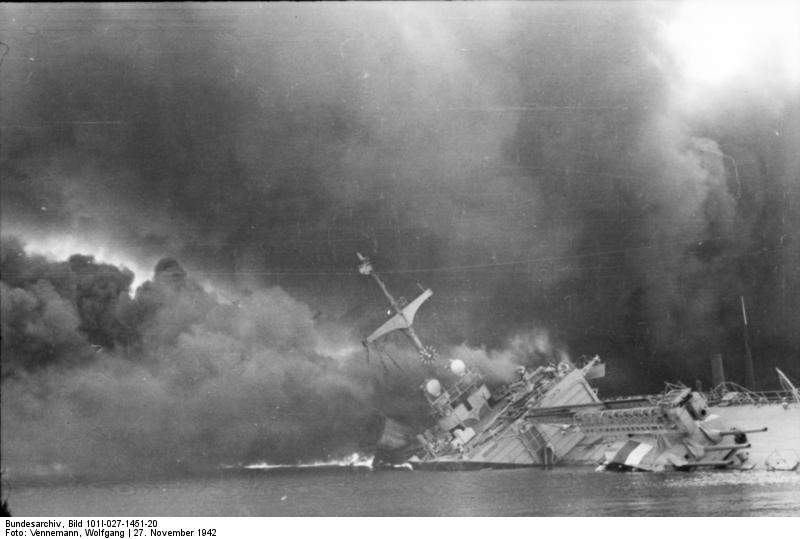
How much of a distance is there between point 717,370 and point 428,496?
145 inches

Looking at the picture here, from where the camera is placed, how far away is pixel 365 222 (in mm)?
7070

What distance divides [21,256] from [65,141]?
50.7 inches

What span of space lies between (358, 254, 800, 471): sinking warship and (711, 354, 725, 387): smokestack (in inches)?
2.9

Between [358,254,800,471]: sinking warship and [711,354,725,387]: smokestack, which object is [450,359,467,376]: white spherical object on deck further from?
[711,354,725,387]: smokestack

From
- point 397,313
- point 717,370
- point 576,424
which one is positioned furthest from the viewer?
point 576,424

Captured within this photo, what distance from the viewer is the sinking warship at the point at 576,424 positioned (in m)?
7.39

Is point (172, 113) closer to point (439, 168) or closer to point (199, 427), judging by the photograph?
point (439, 168)

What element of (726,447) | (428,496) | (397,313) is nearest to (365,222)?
(397,313)

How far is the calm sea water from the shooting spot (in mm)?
5805

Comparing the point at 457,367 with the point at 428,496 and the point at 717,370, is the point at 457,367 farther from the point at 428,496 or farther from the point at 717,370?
the point at 717,370

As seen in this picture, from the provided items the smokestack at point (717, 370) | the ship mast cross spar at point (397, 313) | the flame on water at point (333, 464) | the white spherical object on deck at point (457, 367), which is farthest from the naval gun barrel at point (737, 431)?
the flame on water at point (333, 464)

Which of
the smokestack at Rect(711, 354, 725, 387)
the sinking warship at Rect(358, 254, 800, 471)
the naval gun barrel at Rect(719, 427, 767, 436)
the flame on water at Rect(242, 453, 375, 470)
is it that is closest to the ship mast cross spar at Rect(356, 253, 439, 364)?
the sinking warship at Rect(358, 254, 800, 471)

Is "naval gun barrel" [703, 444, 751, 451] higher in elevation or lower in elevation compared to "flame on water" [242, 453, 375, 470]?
lower

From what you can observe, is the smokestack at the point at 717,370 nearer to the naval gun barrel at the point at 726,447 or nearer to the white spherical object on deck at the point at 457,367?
the naval gun barrel at the point at 726,447
